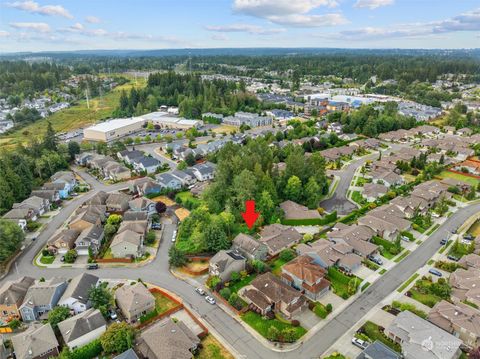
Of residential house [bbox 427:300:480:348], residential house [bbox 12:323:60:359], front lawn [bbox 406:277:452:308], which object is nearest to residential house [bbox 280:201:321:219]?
front lawn [bbox 406:277:452:308]

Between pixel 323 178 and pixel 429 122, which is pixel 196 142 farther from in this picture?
pixel 429 122

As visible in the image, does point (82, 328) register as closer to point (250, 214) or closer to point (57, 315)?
point (57, 315)

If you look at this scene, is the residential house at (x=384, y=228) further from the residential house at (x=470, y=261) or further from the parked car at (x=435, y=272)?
the residential house at (x=470, y=261)

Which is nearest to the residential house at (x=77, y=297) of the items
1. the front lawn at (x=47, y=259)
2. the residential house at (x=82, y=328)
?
the residential house at (x=82, y=328)

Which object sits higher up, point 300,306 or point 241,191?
point 241,191

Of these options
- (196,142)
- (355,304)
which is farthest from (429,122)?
(355,304)

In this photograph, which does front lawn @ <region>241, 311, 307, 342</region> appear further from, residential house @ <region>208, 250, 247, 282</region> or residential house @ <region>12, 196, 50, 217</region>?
residential house @ <region>12, 196, 50, 217</region>
